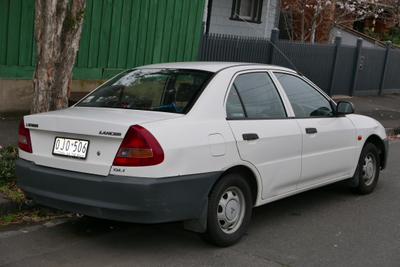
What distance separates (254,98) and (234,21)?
13.1m

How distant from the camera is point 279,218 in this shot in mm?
5734

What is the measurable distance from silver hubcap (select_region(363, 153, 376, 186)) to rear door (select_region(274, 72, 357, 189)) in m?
0.43

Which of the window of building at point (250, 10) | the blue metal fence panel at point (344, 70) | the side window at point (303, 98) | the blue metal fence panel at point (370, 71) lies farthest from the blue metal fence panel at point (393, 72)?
the side window at point (303, 98)

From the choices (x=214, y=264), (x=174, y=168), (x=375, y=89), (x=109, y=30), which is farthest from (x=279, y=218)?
(x=375, y=89)

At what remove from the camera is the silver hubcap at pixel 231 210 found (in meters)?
4.62

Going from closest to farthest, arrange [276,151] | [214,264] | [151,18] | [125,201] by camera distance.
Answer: [125,201], [214,264], [276,151], [151,18]

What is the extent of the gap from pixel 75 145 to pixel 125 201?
25.4 inches

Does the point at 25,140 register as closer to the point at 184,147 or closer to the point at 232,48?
the point at 184,147

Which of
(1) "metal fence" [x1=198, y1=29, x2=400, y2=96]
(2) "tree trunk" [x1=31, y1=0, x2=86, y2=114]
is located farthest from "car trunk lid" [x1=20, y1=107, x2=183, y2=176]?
(1) "metal fence" [x1=198, y1=29, x2=400, y2=96]

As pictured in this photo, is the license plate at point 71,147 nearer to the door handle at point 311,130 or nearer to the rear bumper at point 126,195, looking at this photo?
the rear bumper at point 126,195

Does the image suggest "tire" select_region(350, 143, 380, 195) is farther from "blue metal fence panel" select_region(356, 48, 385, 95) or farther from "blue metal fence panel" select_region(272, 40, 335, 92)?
"blue metal fence panel" select_region(356, 48, 385, 95)

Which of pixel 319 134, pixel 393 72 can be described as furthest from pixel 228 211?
pixel 393 72

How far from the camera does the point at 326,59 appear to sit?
16672 millimetres

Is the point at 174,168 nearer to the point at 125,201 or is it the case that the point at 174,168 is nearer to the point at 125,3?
the point at 125,201
